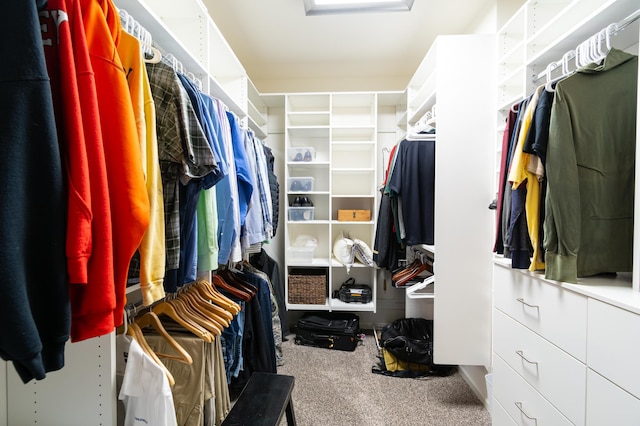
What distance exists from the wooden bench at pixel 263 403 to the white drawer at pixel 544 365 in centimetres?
105

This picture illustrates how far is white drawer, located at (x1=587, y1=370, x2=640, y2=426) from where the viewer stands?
74cm

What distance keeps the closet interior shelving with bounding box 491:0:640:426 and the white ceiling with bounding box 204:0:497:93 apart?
0.59 metres

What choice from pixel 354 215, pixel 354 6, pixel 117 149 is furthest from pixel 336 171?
pixel 117 149

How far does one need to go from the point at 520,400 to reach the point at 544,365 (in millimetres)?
267

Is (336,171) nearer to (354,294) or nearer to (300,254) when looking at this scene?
(300,254)

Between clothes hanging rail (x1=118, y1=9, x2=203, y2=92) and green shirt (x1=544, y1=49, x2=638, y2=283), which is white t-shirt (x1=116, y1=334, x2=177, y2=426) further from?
green shirt (x1=544, y1=49, x2=638, y2=283)

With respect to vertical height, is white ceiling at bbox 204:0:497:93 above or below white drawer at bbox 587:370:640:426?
above

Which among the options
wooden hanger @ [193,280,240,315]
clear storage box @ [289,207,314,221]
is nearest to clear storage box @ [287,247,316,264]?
clear storage box @ [289,207,314,221]

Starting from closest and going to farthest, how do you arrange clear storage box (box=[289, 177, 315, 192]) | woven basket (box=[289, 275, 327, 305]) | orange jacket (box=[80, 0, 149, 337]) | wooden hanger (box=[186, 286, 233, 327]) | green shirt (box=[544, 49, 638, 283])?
orange jacket (box=[80, 0, 149, 337]) < green shirt (box=[544, 49, 638, 283]) < wooden hanger (box=[186, 286, 233, 327]) < woven basket (box=[289, 275, 327, 305]) < clear storage box (box=[289, 177, 315, 192])

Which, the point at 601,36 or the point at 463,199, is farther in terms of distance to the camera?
the point at 463,199

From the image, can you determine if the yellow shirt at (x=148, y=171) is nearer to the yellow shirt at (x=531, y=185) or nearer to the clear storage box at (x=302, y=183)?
the yellow shirt at (x=531, y=185)

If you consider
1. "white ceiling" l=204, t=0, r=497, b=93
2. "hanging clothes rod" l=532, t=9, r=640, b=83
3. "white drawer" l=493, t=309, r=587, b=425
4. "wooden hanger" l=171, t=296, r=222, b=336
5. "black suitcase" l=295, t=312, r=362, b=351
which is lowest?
"black suitcase" l=295, t=312, r=362, b=351

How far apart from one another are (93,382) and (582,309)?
157cm

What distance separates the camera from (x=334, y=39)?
233 centimetres
